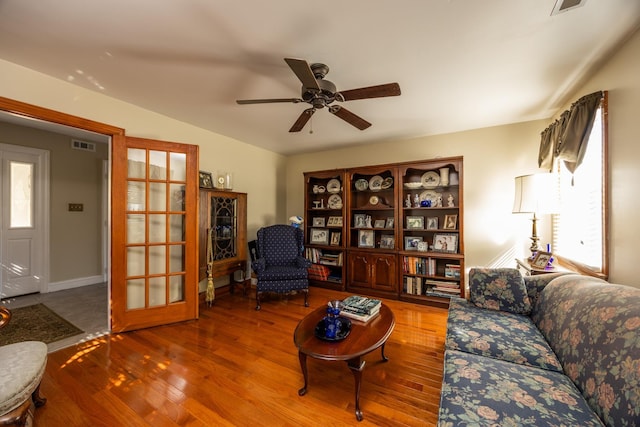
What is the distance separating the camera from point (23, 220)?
3.60 meters

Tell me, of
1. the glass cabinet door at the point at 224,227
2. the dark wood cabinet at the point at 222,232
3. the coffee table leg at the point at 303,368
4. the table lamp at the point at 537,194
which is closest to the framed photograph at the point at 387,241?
the table lamp at the point at 537,194

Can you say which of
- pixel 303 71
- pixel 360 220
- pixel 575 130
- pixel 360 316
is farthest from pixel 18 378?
pixel 575 130

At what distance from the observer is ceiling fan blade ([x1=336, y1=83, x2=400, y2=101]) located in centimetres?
170

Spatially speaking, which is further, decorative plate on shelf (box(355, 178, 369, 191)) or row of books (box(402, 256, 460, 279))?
decorative plate on shelf (box(355, 178, 369, 191))

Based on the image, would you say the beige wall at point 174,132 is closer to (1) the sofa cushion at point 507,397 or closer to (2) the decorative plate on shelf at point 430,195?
(2) the decorative plate on shelf at point 430,195

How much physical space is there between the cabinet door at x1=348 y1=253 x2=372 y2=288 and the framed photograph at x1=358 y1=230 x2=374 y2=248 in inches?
7.8

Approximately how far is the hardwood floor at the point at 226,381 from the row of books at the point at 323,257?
1601 mm

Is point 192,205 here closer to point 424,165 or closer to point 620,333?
point 424,165

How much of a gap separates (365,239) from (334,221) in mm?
623

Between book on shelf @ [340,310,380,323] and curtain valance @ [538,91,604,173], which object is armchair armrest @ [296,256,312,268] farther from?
curtain valance @ [538,91,604,173]

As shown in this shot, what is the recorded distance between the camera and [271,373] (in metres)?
1.89

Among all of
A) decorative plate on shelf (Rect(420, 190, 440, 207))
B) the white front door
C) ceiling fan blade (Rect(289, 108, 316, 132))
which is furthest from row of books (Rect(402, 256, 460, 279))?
the white front door

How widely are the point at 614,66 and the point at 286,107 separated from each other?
2.71m

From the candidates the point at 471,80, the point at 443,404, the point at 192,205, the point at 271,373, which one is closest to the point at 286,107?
the point at 192,205
